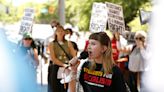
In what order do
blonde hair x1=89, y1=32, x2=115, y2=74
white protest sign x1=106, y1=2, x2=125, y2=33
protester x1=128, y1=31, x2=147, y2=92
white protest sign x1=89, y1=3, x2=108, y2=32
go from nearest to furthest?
blonde hair x1=89, y1=32, x2=115, y2=74
protester x1=128, y1=31, x2=147, y2=92
white protest sign x1=106, y1=2, x2=125, y2=33
white protest sign x1=89, y1=3, x2=108, y2=32

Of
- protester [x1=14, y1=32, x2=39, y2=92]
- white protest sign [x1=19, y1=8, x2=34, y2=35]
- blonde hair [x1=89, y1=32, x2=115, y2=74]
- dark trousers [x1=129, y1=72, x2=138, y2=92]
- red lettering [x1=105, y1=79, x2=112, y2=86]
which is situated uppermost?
blonde hair [x1=89, y1=32, x2=115, y2=74]

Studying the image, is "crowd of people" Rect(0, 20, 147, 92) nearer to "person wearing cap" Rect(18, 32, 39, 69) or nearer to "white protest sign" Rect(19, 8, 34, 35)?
"person wearing cap" Rect(18, 32, 39, 69)

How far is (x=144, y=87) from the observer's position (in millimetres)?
9461

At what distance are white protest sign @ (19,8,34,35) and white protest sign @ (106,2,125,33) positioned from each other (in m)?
2.23

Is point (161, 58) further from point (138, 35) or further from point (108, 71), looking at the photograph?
point (108, 71)

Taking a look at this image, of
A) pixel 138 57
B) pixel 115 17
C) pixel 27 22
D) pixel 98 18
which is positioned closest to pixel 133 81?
pixel 138 57

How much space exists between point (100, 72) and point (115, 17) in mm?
6328

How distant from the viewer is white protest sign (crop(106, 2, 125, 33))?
1068cm

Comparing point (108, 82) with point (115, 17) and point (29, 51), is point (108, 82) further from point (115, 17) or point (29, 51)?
point (115, 17)

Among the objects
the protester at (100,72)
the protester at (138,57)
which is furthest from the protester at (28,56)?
the protester at (100,72)

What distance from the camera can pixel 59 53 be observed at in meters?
8.79

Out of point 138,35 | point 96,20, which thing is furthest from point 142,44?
point 96,20

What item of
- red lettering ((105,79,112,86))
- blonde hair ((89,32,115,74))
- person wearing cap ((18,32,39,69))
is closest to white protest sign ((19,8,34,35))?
person wearing cap ((18,32,39,69))

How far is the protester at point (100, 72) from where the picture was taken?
457 centimetres
